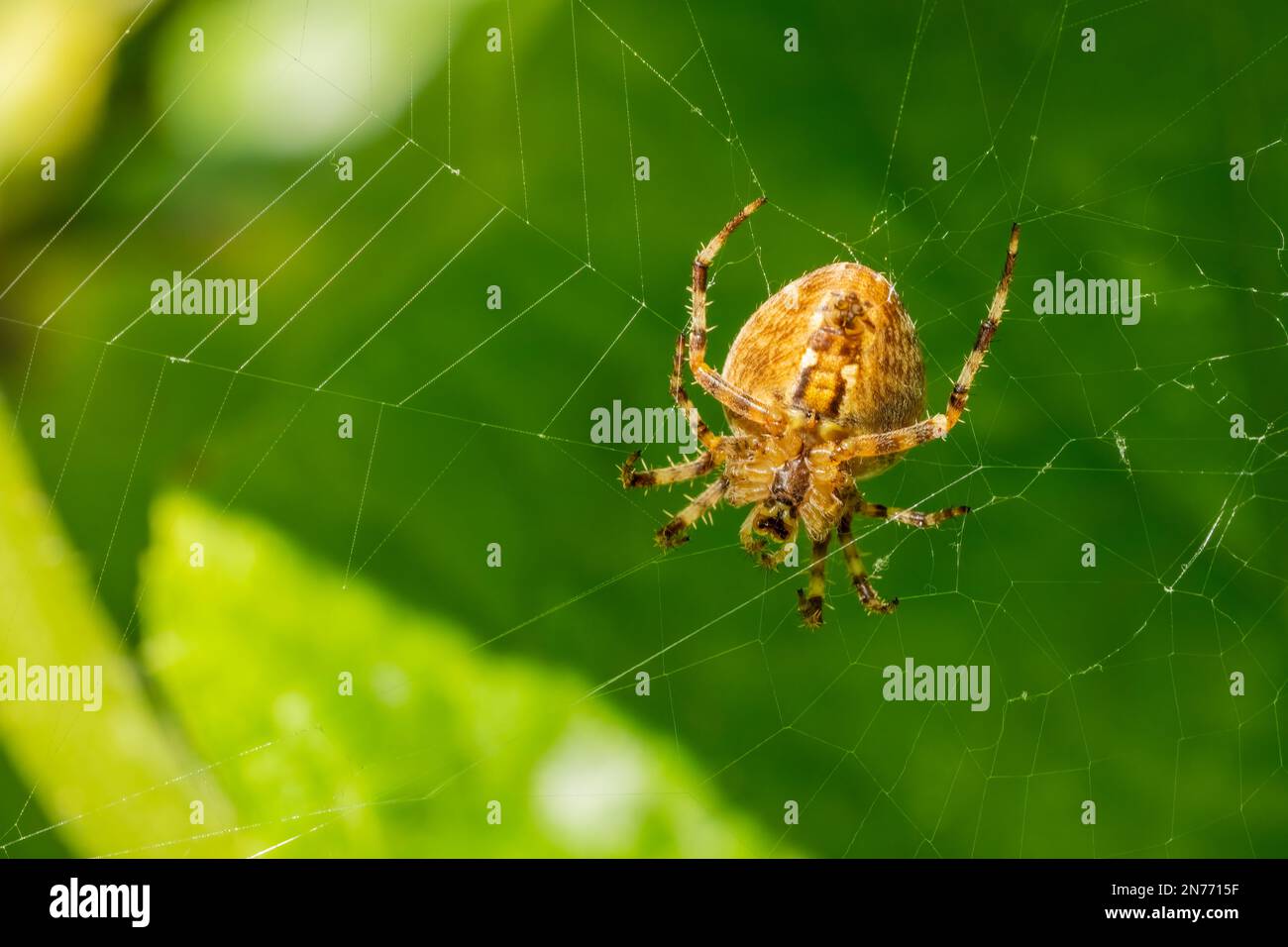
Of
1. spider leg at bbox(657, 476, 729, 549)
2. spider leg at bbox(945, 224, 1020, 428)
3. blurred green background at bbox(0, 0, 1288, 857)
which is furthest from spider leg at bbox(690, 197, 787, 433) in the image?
spider leg at bbox(945, 224, 1020, 428)

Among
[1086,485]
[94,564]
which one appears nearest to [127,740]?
[94,564]

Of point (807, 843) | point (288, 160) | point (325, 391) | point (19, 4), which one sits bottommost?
point (807, 843)

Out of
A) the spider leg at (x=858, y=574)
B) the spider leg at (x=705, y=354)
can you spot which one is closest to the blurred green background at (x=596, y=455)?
the spider leg at (x=858, y=574)

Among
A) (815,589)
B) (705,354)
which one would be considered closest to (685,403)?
(705,354)

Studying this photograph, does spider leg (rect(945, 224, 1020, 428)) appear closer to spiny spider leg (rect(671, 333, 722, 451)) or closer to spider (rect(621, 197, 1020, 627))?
spider (rect(621, 197, 1020, 627))

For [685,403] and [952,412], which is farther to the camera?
[685,403]

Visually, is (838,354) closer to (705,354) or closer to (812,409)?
(812,409)

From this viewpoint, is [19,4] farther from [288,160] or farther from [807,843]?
[807,843]
